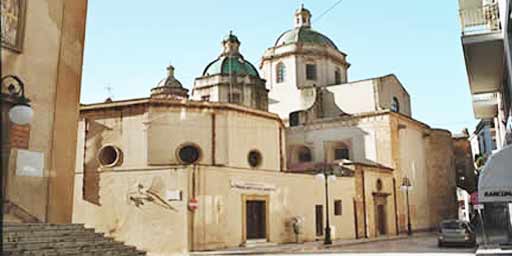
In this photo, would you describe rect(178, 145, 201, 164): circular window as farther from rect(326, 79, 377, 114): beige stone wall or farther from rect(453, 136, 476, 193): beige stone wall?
rect(453, 136, 476, 193): beige stone wall

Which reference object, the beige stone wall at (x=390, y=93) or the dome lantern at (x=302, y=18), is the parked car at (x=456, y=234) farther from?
the dome lantern at (x=302, y=18)

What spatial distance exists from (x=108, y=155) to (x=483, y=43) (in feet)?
60.4

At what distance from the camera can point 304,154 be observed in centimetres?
4141

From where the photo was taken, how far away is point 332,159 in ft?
130

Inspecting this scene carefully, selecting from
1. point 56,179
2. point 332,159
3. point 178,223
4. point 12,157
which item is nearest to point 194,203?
point 178,223

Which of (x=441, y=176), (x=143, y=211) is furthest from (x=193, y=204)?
(x=441, y=176)

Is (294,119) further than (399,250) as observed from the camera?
Yes

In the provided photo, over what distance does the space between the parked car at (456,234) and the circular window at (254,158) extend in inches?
386

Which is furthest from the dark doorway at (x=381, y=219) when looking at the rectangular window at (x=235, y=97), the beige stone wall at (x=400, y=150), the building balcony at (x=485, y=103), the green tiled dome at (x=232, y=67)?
the building balcony at (x=485, y=103)

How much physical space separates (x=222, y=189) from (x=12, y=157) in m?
11.5

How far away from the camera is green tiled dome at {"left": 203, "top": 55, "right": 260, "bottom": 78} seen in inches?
1624

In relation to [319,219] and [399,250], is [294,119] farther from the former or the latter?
[399,250]

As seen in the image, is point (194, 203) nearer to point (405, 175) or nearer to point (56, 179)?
point (56, 179)

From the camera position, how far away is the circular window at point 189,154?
26.1m
